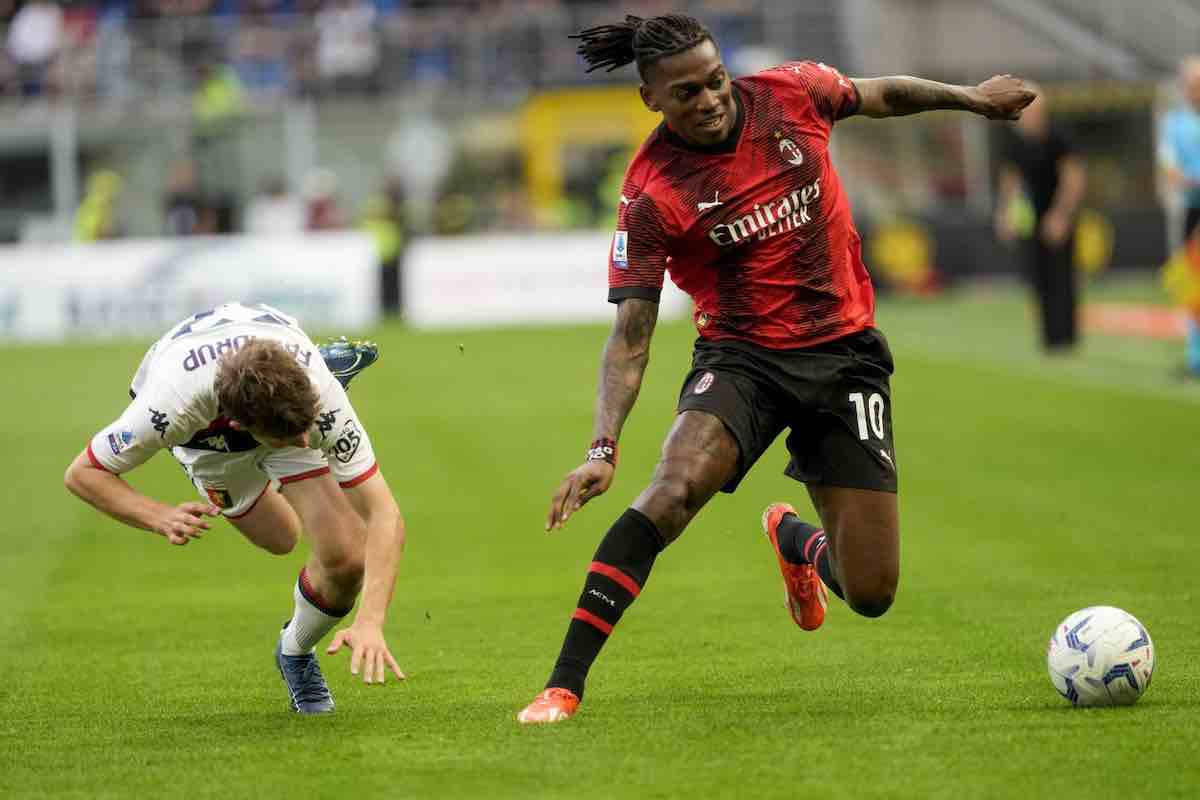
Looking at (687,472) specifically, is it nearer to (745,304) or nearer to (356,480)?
(745,304)

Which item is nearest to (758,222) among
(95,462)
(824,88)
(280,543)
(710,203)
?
(710,203)

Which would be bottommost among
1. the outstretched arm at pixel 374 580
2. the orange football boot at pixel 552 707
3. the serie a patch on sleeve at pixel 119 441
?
the orange football boot at pixel 552 707

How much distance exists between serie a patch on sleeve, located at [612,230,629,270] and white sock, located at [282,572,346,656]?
1.51 meters

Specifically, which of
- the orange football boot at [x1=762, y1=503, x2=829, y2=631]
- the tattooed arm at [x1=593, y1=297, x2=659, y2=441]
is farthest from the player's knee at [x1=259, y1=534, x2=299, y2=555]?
the orange football boot at [x1=762, y1=503, x2=829, y2=631]

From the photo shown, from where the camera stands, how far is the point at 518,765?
19.2 feet

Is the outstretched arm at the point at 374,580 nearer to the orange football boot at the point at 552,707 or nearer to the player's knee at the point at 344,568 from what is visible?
the player's knee at the point at 344,568

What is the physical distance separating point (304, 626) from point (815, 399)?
6.23ft

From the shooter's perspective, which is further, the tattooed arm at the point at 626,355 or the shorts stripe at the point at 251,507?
the shorts stripe at the point at 251,507

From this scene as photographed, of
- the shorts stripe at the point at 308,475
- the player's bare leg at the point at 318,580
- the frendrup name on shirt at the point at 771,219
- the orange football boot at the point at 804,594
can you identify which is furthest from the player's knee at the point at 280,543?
the frendrup name on shirt at the point at 771,219

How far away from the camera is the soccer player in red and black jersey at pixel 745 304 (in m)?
6.50

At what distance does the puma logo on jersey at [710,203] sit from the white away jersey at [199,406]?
4.34 ft

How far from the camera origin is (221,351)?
6.52m

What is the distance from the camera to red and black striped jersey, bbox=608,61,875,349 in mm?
6789

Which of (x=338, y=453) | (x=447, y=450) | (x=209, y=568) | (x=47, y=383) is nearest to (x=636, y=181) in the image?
(x=338, y=453)
